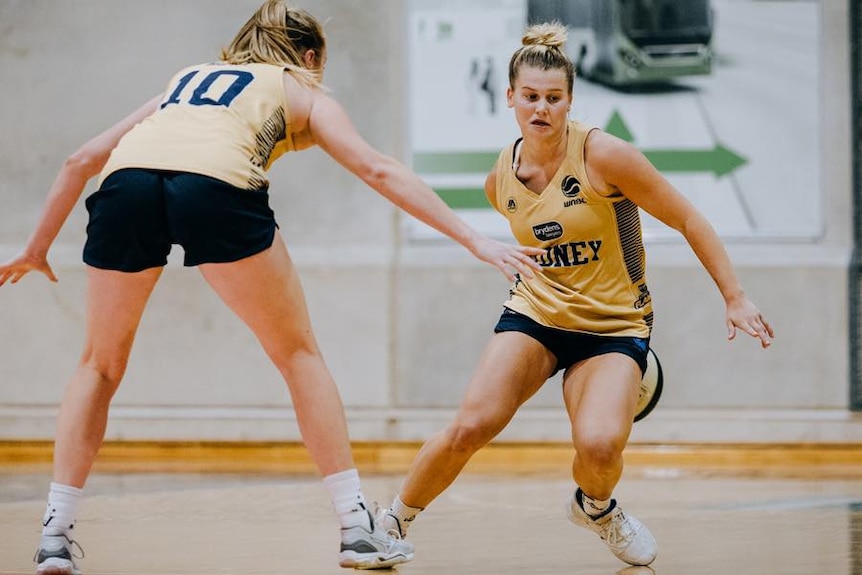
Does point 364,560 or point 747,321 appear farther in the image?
point 747,321

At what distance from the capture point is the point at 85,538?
14.2 feet

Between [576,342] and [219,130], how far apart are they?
1.27 meters

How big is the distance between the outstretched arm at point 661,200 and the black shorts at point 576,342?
0.30 meters

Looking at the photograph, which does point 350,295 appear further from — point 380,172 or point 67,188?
point 380,172

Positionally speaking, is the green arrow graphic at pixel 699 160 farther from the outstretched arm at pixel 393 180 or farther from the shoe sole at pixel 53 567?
the shoe sole at pixel 53 567

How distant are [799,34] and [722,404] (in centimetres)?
217

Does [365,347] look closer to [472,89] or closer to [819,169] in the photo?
[472,89]

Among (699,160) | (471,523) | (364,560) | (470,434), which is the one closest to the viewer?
(364,560)

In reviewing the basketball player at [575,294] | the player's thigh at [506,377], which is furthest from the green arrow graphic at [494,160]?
the player's thigh at [506,377]

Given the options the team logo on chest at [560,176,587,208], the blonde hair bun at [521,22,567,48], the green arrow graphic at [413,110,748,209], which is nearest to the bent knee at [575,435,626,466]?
the team logo on chest at [560,176,587,208]

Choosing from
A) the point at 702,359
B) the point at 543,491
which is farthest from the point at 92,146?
the point at 702,359

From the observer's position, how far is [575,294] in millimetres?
3752

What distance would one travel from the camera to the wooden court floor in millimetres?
3738

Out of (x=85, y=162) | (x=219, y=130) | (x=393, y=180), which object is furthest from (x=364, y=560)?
(x=85, y=162)
